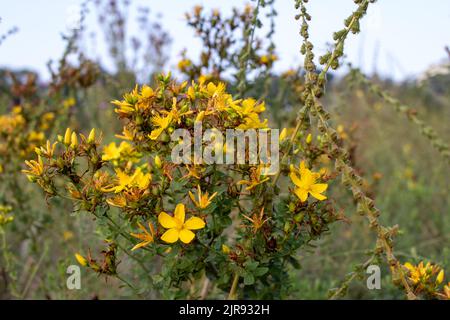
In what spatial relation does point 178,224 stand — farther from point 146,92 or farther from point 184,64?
point 184,64

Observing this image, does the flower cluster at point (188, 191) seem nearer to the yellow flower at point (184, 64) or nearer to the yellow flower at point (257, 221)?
the yellow flower at point (257, 221)

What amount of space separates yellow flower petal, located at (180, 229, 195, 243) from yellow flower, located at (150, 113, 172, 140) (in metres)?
0.25

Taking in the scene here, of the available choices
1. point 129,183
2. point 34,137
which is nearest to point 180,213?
point 129,183

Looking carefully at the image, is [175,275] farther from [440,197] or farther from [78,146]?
[440,197]

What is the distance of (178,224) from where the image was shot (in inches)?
49.6

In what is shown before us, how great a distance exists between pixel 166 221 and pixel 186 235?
0.06 meters

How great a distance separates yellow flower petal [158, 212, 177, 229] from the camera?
1250 mm

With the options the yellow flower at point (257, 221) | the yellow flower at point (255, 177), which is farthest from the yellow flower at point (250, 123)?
the yellow flower at point (257, 221)

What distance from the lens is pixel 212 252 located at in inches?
55.1

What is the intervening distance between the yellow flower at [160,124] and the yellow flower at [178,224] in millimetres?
196

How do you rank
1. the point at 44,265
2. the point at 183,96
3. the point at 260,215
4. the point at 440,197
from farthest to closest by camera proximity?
the point at 440,197
the point at 44,265
the point at 183,96
the point at 260,215
